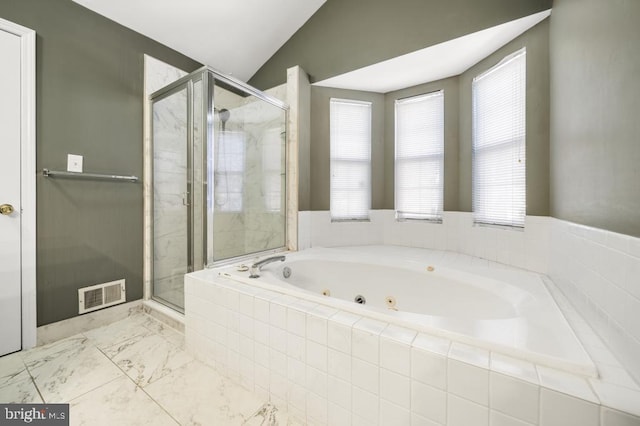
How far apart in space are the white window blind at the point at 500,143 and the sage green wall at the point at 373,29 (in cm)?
39

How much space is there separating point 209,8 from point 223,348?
244cm

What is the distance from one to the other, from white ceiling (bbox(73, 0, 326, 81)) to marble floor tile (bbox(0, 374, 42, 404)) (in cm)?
232

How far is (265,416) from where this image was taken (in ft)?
3.58

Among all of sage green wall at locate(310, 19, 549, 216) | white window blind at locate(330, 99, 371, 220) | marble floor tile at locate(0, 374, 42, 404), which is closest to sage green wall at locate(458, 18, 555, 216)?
sage green wall at locate(310, 19, 549, 216)

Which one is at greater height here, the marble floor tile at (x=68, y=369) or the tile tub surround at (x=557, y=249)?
the tile tub surround at (x=557, y=249)

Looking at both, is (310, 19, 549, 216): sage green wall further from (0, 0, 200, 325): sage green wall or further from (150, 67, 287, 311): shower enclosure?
(0, 0, 200, 325): sage green wall

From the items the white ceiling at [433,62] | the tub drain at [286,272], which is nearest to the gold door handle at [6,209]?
the tub drain at [286,272]

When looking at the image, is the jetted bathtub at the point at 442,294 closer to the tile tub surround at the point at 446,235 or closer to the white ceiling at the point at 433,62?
the tile tub surround at the point at 446,235

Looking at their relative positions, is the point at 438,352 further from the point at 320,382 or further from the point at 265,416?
the point at 265,416

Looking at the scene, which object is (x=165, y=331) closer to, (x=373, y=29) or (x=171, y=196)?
(x=171, y=196)

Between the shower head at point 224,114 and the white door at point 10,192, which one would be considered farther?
the shower head at point 224,114

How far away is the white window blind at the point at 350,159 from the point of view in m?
2.57

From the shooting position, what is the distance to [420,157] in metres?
2.46

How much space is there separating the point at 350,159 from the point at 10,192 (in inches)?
96.4
